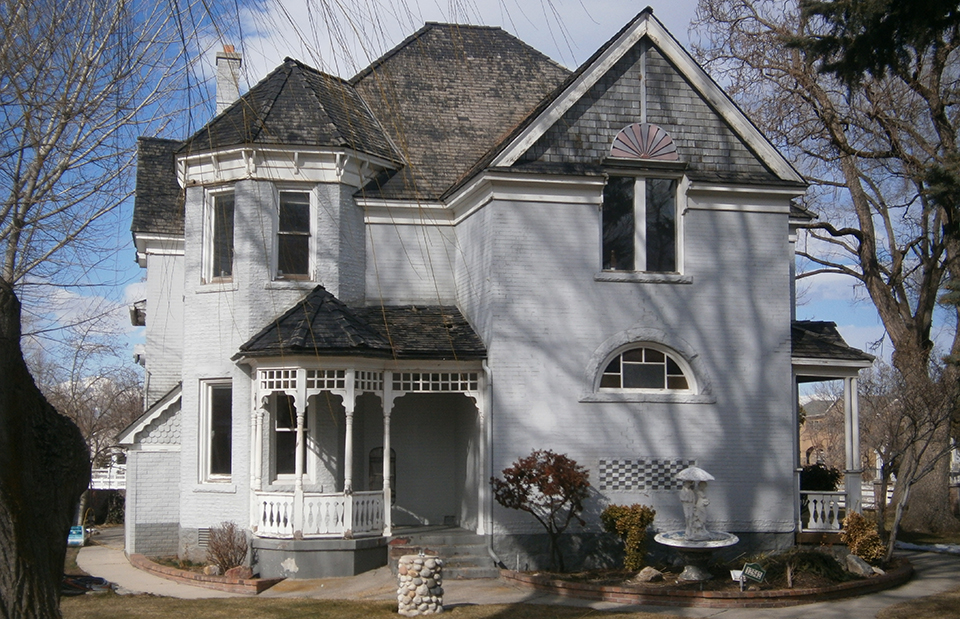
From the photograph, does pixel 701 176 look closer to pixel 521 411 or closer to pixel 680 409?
pixel 680 409

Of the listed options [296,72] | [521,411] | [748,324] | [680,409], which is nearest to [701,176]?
[748,324]

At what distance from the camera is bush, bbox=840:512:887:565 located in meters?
16.5

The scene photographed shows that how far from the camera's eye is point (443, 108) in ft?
70.3

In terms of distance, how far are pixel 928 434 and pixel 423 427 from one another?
9149mm

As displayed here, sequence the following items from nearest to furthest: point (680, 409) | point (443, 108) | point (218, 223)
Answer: point (680, 409) < point (218, 223) < point (443, 108)

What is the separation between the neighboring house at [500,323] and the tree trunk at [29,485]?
966 cm

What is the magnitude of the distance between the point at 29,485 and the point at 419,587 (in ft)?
23.6

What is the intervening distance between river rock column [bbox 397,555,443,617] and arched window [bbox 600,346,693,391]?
6.04 metres

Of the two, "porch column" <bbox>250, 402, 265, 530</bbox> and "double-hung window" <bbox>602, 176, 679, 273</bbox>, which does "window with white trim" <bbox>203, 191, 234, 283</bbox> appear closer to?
"porch column" <bbox>250, 402, 265, 530</bbox>

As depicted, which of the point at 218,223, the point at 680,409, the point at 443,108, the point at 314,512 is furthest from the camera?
the point at 443,108

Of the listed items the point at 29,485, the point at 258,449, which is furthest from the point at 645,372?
the point at 29,485

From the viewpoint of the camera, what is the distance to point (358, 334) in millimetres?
16844

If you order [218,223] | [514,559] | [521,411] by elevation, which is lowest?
[514,559]

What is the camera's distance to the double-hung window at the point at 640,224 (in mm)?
17844
